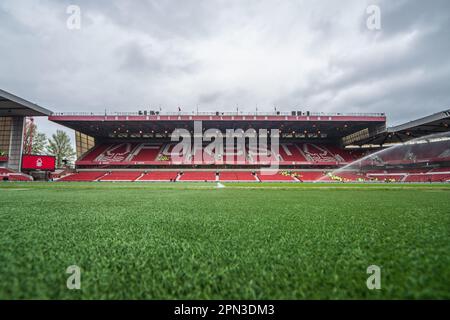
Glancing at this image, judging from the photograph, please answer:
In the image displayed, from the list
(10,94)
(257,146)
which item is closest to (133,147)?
(10,94)

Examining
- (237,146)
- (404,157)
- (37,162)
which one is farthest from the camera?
(237,146)

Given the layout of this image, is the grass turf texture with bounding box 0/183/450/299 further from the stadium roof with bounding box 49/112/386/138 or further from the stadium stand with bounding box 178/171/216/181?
the stadium stand with bounding box 178/171/216/181

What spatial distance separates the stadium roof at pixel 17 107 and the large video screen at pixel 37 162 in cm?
475

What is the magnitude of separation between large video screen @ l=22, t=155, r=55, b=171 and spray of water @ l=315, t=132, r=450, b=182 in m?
30.6

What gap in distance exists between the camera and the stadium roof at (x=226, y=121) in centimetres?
2456

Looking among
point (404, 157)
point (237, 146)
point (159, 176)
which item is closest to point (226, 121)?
point (237, 146)

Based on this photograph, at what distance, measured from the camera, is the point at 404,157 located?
28.5 m

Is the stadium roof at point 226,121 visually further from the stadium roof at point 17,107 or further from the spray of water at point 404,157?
the spray of water at point 404,157

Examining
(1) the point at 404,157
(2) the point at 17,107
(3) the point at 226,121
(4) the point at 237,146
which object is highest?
(2) the point at 17,107

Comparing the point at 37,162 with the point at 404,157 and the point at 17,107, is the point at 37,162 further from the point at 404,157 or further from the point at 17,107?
the point at 404,157

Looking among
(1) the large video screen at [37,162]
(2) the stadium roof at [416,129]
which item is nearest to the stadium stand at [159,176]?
(1) the large video screen at [37,162]

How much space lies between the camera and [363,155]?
32.4 m

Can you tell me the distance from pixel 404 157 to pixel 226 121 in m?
24.9
